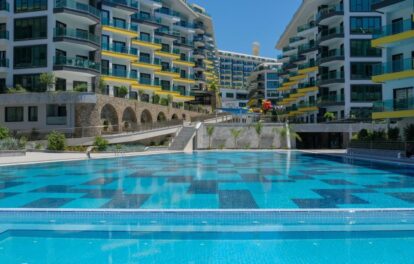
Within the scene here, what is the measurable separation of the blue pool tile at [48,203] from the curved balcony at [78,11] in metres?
33.2

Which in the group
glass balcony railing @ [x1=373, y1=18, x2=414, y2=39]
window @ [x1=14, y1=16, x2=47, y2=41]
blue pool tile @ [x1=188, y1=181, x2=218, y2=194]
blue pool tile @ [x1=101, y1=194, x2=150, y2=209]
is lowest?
blue pool tile @ [x1=101, y1=194, x2=150, y2=209]

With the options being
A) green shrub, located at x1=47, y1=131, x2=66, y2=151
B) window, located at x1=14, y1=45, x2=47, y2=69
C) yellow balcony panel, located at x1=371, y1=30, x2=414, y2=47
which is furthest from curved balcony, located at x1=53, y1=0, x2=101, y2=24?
yellow balcony panel, located at x1=371, y1=30, x2=414, y2=47

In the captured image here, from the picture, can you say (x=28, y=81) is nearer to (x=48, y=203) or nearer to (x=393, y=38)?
(x=48, y=203)

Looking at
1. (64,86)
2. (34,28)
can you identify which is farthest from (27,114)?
(34,28)

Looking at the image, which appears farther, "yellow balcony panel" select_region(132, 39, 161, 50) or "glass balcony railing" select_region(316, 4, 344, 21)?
"yellow balcony panel" select_region(132, 39, 161, 50)

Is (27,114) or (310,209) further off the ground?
(27,114)

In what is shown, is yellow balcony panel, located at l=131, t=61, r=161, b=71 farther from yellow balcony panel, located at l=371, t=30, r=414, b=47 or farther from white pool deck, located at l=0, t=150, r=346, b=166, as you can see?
yellow balcony panel, located at l=371, t=30, r=414, b=47

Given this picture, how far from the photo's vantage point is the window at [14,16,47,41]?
4166cm

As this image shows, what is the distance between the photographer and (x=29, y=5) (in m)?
42.2

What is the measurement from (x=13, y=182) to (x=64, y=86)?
2787cm

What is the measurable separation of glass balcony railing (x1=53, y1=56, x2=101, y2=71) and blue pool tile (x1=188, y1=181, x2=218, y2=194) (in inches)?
1151

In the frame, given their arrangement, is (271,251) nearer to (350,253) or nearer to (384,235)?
(350,253)

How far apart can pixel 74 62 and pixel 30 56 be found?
14.9 ft

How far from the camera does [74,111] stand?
126 ft
